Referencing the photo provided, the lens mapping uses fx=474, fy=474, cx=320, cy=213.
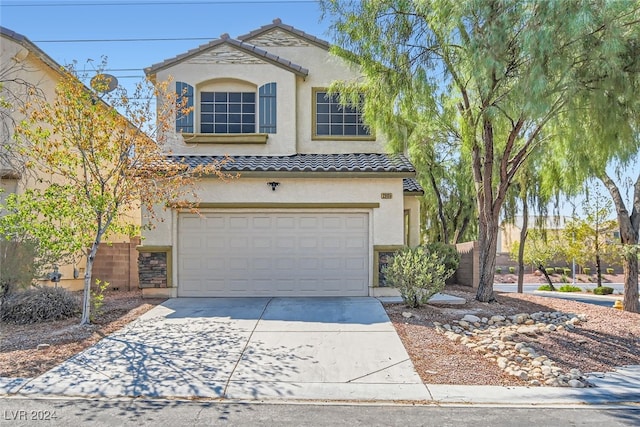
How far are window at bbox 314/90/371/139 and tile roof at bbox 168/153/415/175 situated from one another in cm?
86

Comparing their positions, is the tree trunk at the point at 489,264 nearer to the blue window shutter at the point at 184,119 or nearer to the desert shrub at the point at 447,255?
the desert shrub at the point at 447,255

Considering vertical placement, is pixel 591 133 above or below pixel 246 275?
above

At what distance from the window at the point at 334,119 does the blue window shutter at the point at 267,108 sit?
4.28 feet

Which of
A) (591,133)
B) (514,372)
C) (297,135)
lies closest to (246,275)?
(297,135)

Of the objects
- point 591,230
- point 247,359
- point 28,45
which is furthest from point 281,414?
point 591,230

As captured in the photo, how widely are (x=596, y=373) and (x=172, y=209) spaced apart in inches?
379

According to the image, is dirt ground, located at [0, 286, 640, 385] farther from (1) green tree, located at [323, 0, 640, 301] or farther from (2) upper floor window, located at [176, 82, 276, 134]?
(2) upper floor window, located at [176, 82, 276, 134]

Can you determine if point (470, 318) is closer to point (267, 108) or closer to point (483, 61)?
point (483, 61)

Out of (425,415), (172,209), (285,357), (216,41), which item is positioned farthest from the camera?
(216,41)

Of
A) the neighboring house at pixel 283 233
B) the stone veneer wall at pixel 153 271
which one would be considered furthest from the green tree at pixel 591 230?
the stone veneer wall at pixel 153 271

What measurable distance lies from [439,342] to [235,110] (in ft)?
29.8

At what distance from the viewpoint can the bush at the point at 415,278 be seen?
10.0 metres

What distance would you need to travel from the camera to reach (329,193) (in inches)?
475

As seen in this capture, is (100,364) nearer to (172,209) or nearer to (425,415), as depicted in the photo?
(425,415)
